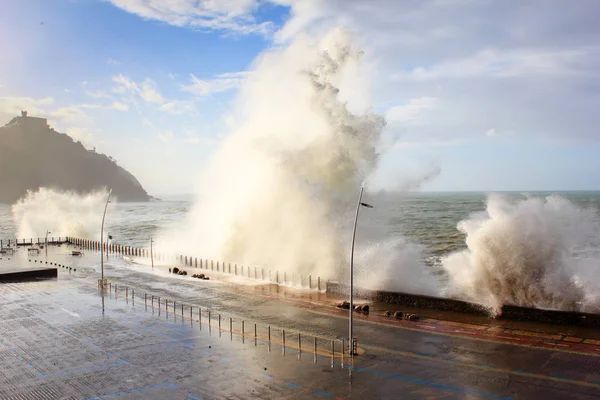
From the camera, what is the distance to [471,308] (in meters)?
22.3

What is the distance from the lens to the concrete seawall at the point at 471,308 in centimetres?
1967

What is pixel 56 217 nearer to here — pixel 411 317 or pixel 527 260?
pixel 411 317

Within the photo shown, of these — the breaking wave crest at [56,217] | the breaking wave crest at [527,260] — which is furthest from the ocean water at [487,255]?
the breaking wave crest at [56,217]

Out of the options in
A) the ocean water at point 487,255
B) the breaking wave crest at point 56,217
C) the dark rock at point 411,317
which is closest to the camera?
the dark rock at point 411,317

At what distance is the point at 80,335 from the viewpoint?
1925cm

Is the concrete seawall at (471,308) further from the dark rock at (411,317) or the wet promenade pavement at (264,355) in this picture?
the dark rock at (411,317)

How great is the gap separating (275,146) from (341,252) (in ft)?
41.1

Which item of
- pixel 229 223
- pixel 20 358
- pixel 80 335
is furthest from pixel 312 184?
pixel 20 358

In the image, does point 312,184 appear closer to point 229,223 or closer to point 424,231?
point 229,223

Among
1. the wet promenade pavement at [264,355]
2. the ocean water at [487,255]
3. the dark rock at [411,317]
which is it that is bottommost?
the wet promenade pavement at [264,355]

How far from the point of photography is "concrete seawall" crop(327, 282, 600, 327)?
19.7 m

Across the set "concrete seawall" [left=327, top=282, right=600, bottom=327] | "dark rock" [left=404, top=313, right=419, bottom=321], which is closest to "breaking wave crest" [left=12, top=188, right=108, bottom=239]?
"concrete seawall" [left=327, top=282, right=600, bottom=327]

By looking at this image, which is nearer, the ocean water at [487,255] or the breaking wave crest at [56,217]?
the ocean water at [487,255]

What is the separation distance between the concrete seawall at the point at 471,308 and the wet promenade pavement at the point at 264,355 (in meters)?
0.88
